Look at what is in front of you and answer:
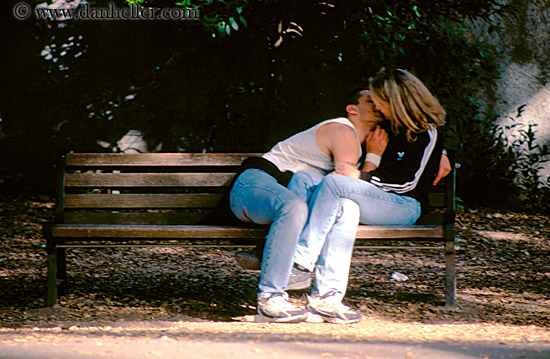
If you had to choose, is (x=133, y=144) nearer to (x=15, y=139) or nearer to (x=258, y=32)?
(x=15, y=139)

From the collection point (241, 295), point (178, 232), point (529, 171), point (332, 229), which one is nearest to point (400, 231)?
point (332, 229)

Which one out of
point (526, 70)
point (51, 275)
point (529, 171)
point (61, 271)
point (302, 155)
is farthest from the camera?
point (526, 70)

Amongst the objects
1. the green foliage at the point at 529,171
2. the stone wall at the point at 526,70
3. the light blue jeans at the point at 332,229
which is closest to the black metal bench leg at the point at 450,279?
the light blue jeans at the point at 332,229

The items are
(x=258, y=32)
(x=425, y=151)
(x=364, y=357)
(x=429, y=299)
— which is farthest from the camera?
(x=258, y=32)

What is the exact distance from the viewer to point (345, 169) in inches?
159

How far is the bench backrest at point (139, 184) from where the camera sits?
14.5 ft

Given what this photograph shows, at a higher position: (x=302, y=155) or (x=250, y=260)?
(x=302, y=155)

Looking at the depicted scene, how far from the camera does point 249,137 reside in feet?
24.8

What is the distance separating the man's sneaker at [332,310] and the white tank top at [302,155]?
0.82 meters

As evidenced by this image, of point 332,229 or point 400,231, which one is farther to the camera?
point 400,231

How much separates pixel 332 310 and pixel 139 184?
1539 mm

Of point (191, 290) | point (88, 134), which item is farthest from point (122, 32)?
point (191, 290)

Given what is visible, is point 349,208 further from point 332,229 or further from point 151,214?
point 151,214

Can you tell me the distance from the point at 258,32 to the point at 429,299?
347cm
